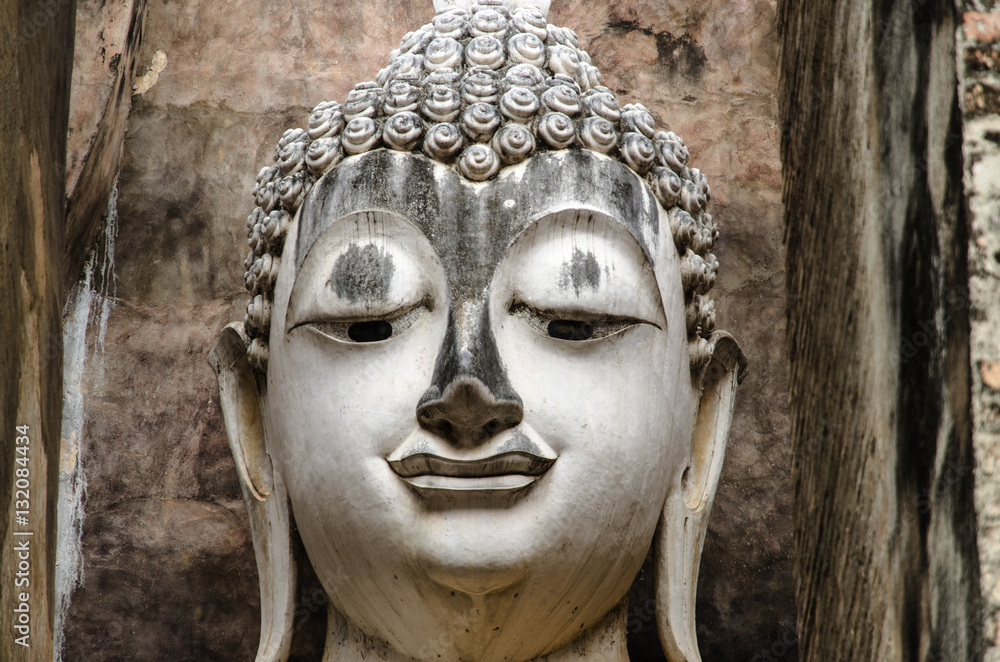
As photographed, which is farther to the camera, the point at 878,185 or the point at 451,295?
the point at 451,295

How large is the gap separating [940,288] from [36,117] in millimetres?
1948

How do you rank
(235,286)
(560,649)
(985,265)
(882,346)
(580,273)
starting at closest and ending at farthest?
(985,265), (882,346), (580,273), (560,649), (235,286)

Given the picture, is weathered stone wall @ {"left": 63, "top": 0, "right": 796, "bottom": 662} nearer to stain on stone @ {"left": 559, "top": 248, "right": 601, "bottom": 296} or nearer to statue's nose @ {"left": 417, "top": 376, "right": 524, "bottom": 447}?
statue's nose @ {"left": 417, "top": 376, "right": 524, "bottom": 447}

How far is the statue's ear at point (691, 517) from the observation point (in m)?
3.66

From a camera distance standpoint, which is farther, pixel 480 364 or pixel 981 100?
pixel 480 364

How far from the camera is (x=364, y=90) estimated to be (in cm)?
371

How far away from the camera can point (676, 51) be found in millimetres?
5129

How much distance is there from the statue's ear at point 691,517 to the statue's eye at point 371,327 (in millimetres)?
783

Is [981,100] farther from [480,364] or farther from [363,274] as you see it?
[363,274]

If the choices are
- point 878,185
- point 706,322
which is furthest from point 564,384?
point 878,185

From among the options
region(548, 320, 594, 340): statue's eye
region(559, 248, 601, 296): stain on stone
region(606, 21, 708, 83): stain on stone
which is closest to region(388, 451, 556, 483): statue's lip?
region(548, 320, 594, 340): statue's eye

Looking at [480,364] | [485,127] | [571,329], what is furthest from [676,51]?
[480,364]

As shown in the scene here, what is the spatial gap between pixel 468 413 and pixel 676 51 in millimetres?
2322

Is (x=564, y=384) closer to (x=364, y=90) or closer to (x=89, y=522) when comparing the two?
(x=364, y=90)
